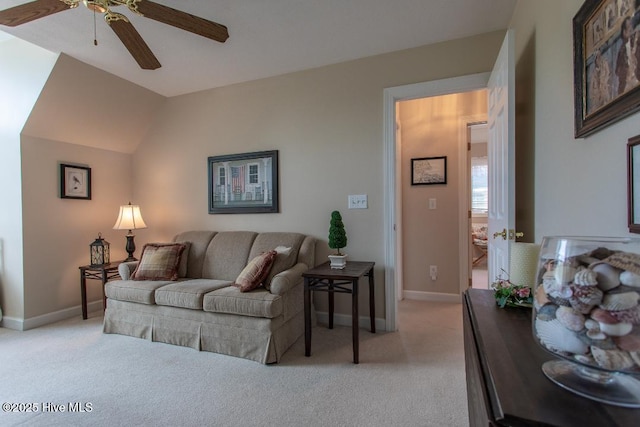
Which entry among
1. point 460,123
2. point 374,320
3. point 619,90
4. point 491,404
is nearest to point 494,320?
point 491,404

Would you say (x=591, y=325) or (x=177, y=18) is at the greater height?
(x=177, y=18)

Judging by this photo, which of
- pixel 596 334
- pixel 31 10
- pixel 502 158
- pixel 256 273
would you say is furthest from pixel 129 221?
pixel 596 334

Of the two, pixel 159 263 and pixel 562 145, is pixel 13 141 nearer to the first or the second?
pixel 159 263

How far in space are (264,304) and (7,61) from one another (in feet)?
10.7

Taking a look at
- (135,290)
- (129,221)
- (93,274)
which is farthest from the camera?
(129,221)

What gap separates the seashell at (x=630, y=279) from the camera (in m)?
0.51

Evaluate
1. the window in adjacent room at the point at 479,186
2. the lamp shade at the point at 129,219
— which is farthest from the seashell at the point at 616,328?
the window in adjacent room at the point at 479,186

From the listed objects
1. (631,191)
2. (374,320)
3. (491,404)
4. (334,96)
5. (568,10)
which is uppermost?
(334,96)

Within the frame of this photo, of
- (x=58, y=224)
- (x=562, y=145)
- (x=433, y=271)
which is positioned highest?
(x=562, y=145)

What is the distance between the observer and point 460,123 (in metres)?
3.39

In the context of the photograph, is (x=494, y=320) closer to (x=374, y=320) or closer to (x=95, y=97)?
→ (x=374, y=320)

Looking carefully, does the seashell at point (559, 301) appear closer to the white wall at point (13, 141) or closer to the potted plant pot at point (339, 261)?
the potted plant pot at point (339, 261)

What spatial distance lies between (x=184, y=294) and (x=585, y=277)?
2.48m

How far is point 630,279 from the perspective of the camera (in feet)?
1.69
